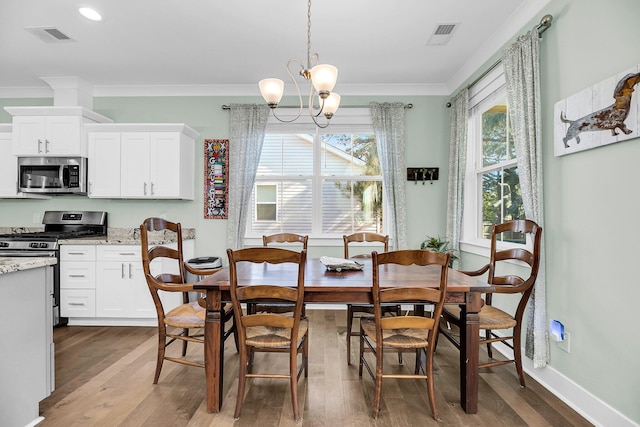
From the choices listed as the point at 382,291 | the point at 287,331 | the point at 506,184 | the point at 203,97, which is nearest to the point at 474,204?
the point at 506,184

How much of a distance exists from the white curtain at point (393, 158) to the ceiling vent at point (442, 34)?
3.39 ft

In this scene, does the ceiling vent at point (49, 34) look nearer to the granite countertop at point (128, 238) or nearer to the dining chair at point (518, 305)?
the granite countertop at point (128, 238)

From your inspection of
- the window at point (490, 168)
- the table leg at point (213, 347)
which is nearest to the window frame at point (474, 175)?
the window at point (490, 168)

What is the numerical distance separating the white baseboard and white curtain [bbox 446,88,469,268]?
5.23 ft

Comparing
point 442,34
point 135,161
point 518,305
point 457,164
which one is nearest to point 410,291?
point 518,305

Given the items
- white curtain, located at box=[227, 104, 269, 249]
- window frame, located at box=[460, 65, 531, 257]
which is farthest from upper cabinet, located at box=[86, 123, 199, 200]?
window frame, located at box=[460, 65, 531, 257]

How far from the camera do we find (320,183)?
4.44m

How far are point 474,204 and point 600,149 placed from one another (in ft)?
6.08

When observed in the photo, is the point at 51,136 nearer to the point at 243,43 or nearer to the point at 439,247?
the point at 243,43

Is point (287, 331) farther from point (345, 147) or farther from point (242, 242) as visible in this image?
point (345, 147)

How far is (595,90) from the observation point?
1.97 meters

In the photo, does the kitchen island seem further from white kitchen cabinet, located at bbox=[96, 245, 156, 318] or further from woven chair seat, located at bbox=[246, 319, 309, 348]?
white kitchen cabinet, located at bbox=[96, 245, 156, 318]

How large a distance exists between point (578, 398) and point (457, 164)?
94.6 inches

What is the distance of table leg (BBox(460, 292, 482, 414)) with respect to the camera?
2061 mm
